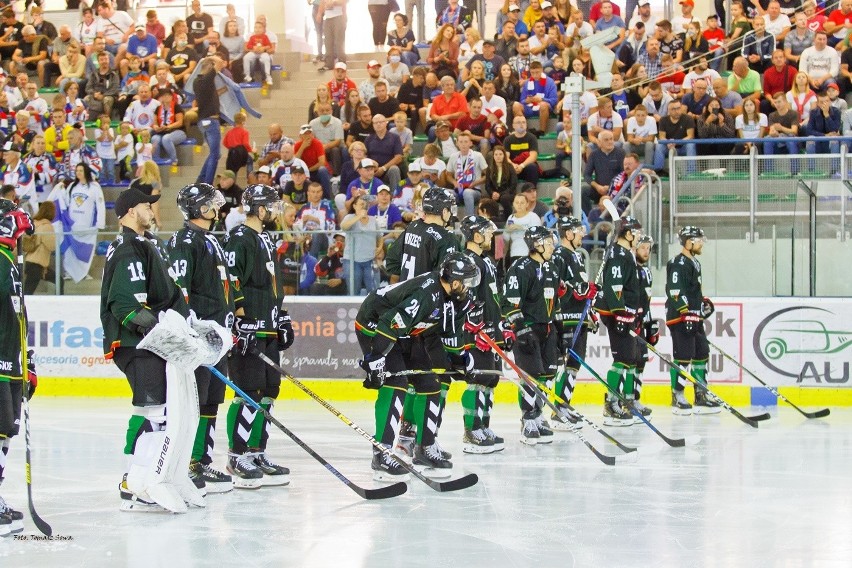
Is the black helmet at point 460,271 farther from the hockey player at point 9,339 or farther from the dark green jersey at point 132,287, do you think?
the hockey player at point 9,339

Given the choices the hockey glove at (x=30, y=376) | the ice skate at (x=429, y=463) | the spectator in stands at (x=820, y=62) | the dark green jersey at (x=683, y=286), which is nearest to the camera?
the hockey glove at (x=30, y=376)

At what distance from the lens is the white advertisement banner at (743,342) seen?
39.0ft

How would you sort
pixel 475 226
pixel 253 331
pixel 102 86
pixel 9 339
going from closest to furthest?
pixel 9 339 < pixel 253 331 < pixel 475 226 < pixel 102 86

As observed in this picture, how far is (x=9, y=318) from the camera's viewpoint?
605 cm

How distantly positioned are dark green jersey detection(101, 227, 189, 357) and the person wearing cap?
505 inches

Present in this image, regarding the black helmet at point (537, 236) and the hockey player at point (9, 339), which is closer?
the hockey player at point (9, 339)

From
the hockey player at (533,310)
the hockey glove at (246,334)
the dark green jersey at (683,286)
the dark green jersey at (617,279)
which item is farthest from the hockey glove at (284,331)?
the dark green jersey at (683,286)

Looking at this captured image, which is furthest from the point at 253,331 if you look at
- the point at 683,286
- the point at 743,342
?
the point at 743,342

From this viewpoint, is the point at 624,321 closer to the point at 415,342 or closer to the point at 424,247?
the point at 424,247

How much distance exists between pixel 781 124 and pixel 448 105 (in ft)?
12.6

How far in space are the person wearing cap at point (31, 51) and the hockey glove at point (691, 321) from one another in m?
11.0

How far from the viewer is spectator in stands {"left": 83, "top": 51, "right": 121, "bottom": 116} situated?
56.4 feet

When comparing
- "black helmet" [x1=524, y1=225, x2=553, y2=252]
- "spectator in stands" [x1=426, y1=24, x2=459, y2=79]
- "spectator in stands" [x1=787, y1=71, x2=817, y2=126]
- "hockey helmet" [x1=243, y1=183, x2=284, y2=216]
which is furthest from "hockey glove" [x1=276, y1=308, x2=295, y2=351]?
"spectator in stands" [x1=426, y1=24, x2=459, y2=79]

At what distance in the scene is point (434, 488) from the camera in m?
7.16
